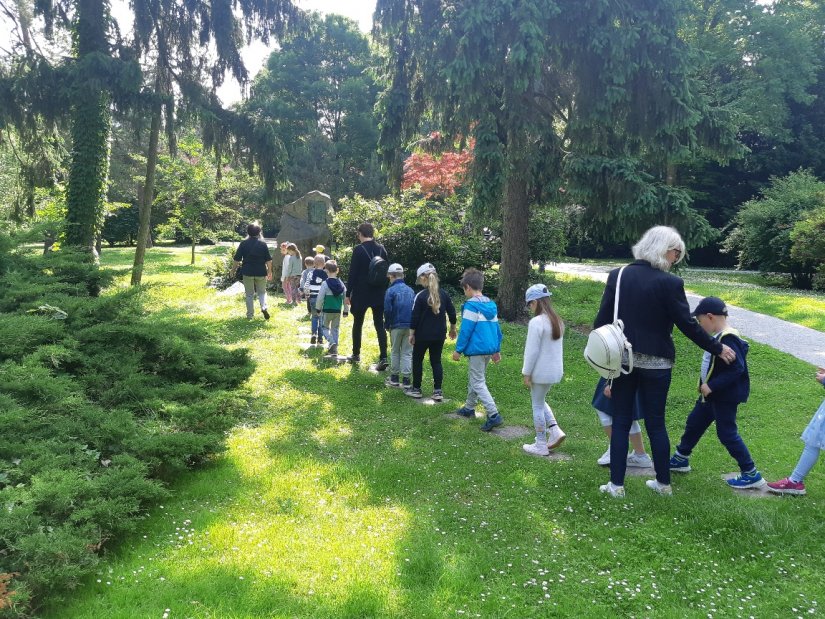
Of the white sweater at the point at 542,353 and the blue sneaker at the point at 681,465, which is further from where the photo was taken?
the white sweater at the point at 542,353

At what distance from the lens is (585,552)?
11.6 feet

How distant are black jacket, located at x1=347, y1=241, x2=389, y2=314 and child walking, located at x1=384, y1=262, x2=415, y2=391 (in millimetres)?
562

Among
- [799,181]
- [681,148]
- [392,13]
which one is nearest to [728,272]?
[799,181]

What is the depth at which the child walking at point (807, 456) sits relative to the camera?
4.11m

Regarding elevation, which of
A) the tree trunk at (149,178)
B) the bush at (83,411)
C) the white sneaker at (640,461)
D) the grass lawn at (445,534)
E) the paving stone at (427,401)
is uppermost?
the tree trunk at (149,178)

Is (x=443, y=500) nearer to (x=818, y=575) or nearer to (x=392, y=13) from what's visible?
(x=818, y=575)

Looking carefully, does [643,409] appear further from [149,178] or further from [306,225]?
[306,225]

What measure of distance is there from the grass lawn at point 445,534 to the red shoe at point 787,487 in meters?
0.11

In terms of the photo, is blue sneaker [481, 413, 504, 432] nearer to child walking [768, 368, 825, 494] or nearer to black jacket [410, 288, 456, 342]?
black jacket [410, 288, 456, 342]

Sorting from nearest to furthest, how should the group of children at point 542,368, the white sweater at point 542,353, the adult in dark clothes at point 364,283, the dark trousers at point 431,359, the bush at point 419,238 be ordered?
the group of children at point 542,368 → the white sweater at point 542,353 → the dark trousers at point 431,359 → the adult in dark clothes at point 364,283 → the bush at point 419,238

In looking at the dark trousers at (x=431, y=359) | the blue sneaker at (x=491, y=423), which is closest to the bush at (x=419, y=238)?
the dark trousers at (x=431, y=359)

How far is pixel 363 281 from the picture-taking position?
24.6ft

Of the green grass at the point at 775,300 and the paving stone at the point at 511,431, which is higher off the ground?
the green grass at the point at 775,300

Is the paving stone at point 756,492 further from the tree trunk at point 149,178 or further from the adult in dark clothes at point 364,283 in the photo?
the tree trunk at point 149,178
